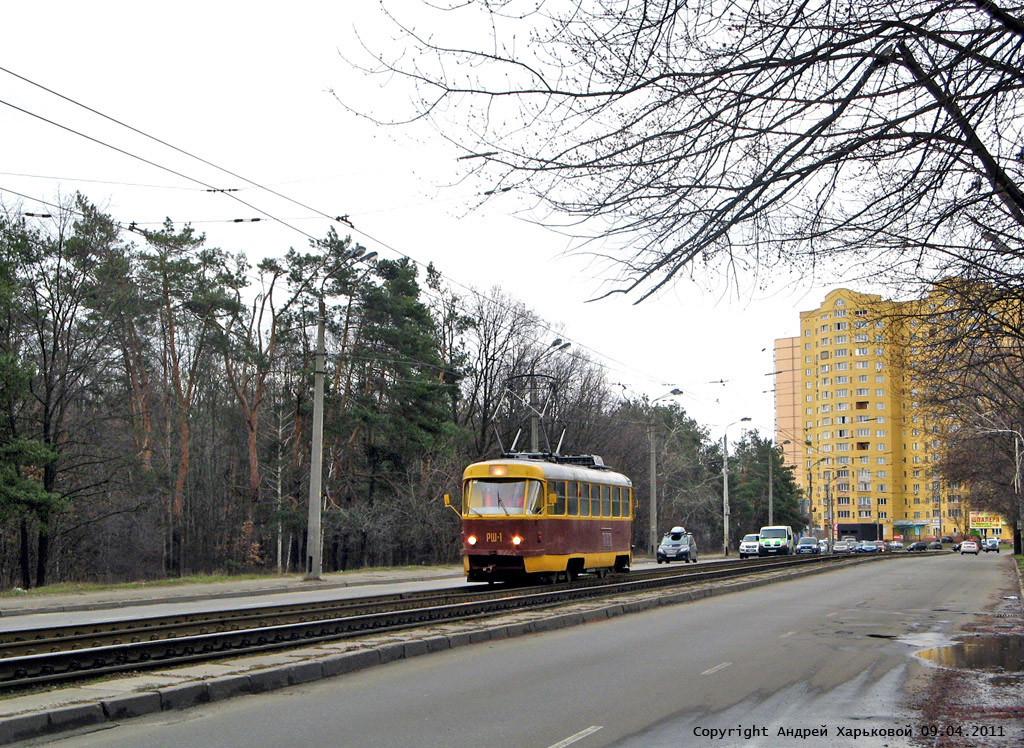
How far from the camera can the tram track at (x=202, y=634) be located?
10.1m

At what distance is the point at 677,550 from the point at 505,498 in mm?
28997

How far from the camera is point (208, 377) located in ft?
Result: 170

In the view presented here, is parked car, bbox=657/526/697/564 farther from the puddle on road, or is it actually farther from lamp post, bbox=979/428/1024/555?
the puddle on road

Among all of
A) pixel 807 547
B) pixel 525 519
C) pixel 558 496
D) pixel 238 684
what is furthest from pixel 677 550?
pixel 238 684

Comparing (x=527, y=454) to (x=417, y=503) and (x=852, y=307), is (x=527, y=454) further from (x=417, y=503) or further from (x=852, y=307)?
(x=417, y=503)

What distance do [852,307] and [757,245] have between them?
7.64 meters

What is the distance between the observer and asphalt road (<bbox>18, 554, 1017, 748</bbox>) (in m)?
7.61

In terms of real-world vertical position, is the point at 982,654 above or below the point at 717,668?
below

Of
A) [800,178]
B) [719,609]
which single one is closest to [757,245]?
[800,178]

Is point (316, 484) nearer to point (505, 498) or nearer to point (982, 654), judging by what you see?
point (505, 498)

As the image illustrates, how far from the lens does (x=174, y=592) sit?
78.9ft

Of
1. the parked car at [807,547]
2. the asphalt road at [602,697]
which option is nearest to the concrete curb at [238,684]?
the asphalt road at [602,697]

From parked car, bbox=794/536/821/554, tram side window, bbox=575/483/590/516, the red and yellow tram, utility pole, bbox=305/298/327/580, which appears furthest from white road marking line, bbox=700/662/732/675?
parked car, bbox=794/536/821/554

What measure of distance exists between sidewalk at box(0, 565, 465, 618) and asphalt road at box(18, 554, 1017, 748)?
A: 10.7 meters
